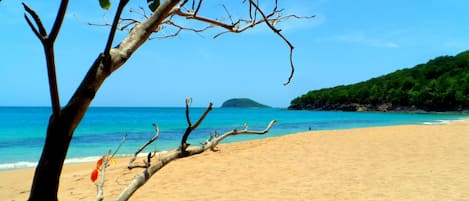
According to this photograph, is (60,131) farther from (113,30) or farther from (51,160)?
(113,30)

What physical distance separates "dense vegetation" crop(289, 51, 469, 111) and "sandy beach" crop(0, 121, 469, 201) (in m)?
61.8

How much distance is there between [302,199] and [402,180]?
2.10m

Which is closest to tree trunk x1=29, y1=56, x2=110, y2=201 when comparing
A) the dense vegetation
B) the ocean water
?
the ocean water

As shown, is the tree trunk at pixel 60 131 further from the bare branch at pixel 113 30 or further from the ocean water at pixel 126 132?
the ocean water at pixel 126 132

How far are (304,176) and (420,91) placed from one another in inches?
2899

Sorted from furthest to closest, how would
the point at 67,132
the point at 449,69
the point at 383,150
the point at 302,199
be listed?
the point at 449,69, the point at 383,150, the point at 302,199, the point at 67,132

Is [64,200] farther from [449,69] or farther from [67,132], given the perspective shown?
[449,69]

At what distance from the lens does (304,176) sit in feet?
27.0

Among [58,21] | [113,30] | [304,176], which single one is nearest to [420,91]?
[304,176]

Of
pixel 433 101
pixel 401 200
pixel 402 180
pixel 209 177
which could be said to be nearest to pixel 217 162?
pixel 209 177

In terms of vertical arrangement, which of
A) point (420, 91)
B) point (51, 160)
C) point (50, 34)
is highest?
point (420, 91)

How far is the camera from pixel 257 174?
8.77 m

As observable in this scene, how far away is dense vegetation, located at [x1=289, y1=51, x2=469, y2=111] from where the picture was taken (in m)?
67.8

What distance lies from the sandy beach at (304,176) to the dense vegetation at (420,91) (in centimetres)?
6183
